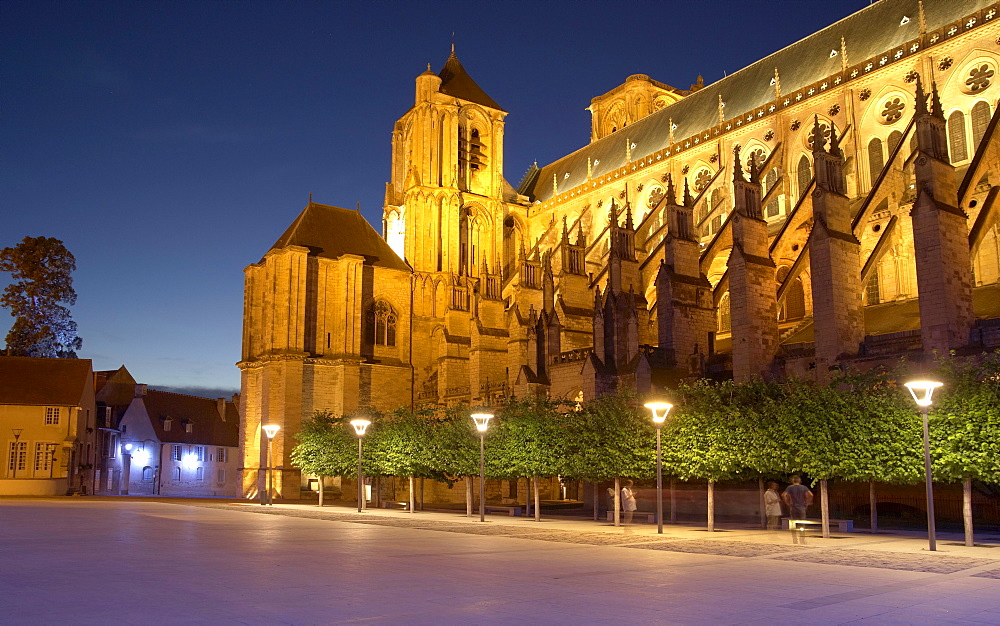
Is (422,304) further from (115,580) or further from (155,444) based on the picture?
(115,580)

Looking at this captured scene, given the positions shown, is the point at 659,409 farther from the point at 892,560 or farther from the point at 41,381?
the point at 41,381

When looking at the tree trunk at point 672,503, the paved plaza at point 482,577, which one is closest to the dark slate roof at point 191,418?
the paved plaza at point 482,577

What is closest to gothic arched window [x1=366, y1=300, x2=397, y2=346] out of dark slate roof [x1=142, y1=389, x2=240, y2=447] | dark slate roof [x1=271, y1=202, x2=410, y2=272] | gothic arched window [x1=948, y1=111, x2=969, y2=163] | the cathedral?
the cathedral

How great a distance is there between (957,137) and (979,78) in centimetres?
233

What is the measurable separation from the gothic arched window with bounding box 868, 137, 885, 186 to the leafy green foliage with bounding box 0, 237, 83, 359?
4579 centimetres

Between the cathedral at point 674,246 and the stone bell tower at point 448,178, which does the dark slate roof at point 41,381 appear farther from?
the stone bell tower at point 448,178

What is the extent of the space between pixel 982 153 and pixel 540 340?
1836cm

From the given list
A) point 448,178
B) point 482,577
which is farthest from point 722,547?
point 448,178

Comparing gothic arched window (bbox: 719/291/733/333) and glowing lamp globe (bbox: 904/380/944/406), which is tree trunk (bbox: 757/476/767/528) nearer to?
glowing lamp globe (bbox: 904/380/944/406)

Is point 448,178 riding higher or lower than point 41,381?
higher

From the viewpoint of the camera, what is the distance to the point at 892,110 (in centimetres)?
3634

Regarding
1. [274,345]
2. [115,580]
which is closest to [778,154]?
[274,345]

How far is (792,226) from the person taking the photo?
32906 millimetres

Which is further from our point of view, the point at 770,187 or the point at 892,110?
the point at 770,187
